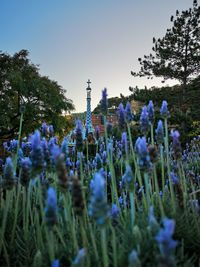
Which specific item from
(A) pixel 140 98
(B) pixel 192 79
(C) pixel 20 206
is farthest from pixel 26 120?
(C) pixel 20 206

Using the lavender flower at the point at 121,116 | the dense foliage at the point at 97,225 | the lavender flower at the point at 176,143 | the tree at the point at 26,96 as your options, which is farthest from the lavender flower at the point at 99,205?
the tree at the point at 26,96

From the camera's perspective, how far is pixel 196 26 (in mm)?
18516

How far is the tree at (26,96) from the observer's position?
640 inches

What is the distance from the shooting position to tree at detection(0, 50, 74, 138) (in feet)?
53.4

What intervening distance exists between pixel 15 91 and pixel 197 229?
16.3m

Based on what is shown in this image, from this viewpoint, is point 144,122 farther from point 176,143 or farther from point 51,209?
point 51,209

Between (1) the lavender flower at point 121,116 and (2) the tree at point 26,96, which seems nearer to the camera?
(1) the lavender flower at point 121,116

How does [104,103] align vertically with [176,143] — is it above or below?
above

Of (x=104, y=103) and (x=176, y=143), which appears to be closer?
(x=176, y=143)

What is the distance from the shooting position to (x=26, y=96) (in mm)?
17172

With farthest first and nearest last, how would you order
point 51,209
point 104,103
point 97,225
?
point 104,103
point 97,225
point 51,209

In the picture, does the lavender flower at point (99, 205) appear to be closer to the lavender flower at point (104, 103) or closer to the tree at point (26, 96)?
the lavender flower at point (104, 103)

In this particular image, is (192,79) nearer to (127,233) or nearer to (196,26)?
(196,26)

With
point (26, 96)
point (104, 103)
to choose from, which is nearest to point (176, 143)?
point (104, 103)
